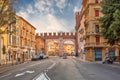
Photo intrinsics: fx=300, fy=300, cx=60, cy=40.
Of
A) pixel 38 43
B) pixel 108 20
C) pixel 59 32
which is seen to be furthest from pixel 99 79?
pixel 59 32

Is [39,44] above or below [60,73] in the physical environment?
above

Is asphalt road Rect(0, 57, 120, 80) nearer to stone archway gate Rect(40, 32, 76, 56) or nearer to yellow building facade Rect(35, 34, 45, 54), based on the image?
yellow building facade Rect(35, 34, 45, 54)

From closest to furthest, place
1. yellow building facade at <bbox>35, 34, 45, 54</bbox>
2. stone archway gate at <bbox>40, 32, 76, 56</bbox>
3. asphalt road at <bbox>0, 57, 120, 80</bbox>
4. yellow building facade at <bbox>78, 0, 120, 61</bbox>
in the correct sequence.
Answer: asphalt road at <bbox>0, 57, 120, 80</bbox> < yellow building facade at <bbox>78, 0, 120, 61</bbox> < yellow building facade at <bbox>35, 34, 45, 54</bbox> < stone archway gate at <bbox>40, 32, 76, 56</bbox>

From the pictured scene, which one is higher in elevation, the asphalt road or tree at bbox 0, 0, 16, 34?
tree at bbox 0, 0, 16, 34

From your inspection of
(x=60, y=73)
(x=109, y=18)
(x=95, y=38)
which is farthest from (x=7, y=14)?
(x=95, y=38)

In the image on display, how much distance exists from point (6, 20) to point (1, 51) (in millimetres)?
29184

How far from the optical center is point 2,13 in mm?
33375

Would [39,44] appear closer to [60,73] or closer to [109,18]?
[109,18]

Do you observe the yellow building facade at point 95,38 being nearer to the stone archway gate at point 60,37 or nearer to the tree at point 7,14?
the tree at point 7,14

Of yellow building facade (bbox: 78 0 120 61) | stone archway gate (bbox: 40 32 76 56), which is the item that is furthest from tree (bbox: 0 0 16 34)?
stone archway gate (bbox: 40 32 76 56)

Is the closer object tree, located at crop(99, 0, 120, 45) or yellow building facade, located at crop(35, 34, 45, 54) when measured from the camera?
tree, located at crop(99, 0, 120, 45)

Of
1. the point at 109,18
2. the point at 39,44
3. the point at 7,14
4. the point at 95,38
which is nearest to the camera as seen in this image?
the point at 7,14

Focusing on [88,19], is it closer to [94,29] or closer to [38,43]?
[94,29]

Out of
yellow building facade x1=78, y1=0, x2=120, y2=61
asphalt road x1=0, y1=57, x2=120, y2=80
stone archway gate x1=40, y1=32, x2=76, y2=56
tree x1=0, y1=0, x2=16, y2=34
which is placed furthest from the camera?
stone archway gate x1=40, y1=32, x2=76, y2=56
